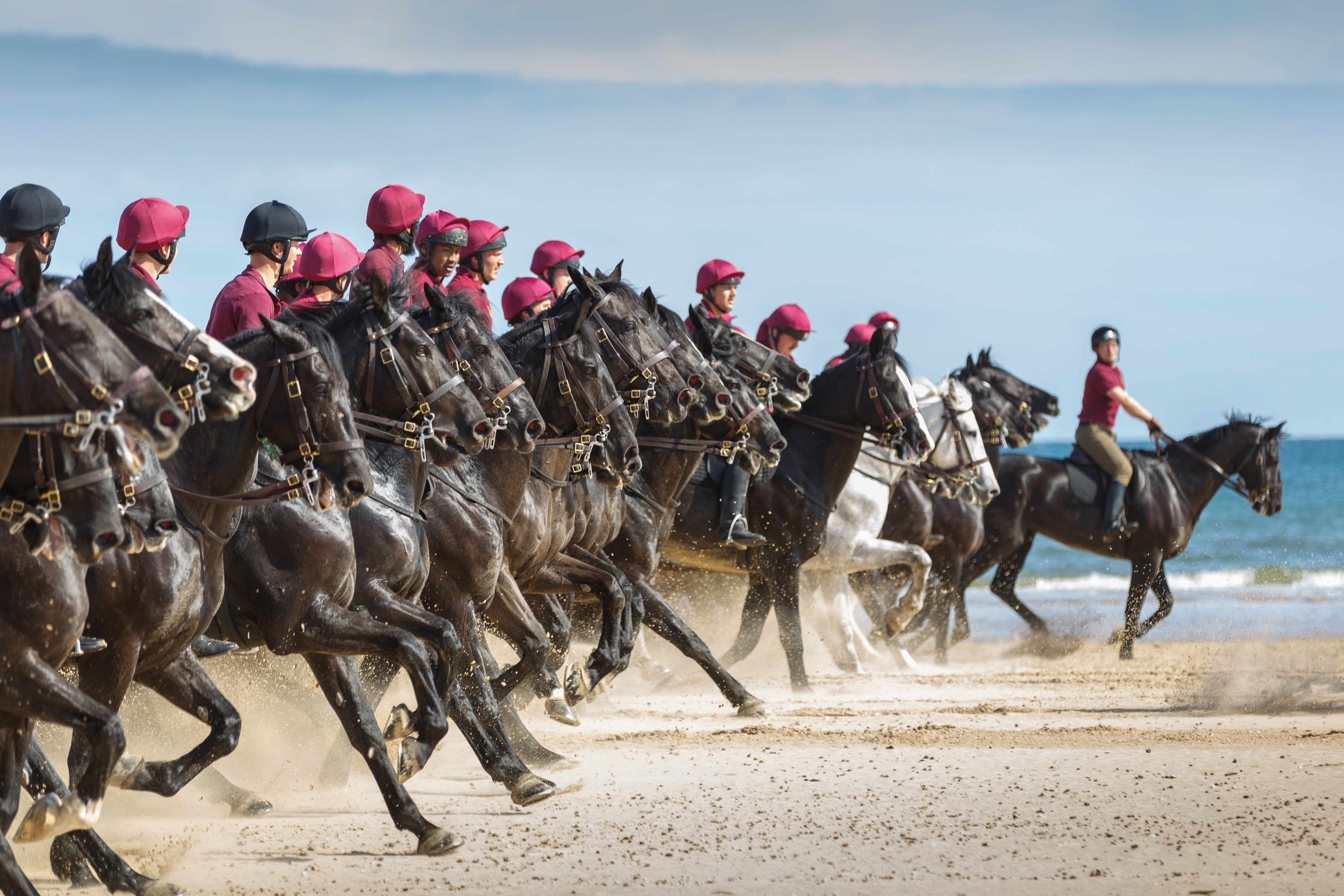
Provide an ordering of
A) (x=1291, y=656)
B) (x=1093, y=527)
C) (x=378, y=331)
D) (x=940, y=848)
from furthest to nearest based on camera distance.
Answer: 1. (x=1093, y=527)
2. (x=1291, y=656)
3. (x=378, y=331)
4. (x=940, y=848)

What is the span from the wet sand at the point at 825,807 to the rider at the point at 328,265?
1.86 metres

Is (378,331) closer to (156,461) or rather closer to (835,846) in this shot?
(156,461)

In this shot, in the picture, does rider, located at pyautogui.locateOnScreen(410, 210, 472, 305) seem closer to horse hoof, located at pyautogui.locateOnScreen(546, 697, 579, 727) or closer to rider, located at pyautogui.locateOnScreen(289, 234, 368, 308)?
rider, located at pyautogui.locateOnScreen(289, 234, 368, 308)

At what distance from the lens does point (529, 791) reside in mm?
6996

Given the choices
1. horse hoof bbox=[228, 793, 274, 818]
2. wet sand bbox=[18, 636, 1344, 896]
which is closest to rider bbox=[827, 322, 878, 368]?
wet sand bbox=[18, 636, 1344, 896]

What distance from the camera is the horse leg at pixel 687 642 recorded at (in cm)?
991

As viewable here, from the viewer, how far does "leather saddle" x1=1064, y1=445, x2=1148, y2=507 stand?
16.1m

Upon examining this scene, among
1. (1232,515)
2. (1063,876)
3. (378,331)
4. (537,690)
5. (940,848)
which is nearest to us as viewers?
(1063,876)

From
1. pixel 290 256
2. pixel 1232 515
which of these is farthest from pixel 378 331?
pixel 1232 515

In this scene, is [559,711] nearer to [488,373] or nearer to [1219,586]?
[488,373]

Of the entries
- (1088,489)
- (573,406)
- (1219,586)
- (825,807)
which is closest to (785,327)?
(1088,489)

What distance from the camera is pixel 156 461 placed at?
17.3 feet

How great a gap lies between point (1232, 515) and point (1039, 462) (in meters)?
32.9

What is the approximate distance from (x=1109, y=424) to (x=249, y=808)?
11.1m
